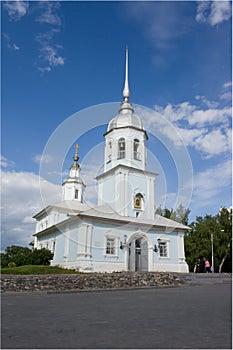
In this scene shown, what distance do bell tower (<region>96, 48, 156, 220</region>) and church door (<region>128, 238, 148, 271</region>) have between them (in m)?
2.49

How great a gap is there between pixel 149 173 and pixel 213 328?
2535cm

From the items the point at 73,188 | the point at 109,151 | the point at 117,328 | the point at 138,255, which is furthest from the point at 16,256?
the point at 117,328

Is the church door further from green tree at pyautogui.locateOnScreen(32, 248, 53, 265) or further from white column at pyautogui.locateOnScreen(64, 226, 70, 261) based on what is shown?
green tree at pyautogui.locateOnScreen(32, 248, 53, 265)

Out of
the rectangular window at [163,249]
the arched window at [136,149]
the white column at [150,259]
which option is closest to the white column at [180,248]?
the rectangular window at [163,249]

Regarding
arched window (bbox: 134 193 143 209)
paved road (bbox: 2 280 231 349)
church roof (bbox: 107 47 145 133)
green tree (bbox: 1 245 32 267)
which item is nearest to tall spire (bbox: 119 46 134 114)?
church roof (bbox: 107 47 145 133)

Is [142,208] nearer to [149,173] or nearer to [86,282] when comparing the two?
[149,173]

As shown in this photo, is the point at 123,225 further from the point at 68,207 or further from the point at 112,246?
the point at 68,207

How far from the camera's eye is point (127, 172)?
28.6 meters

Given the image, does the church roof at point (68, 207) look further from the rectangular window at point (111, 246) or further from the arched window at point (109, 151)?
the rectangular window at point (111, 246)

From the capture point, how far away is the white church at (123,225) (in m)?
24.6

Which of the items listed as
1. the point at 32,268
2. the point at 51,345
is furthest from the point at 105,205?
the point at 51,345

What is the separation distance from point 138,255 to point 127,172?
7406 millimetres

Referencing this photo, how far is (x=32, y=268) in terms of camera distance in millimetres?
18281

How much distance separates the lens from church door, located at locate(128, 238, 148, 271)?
87.4ft
